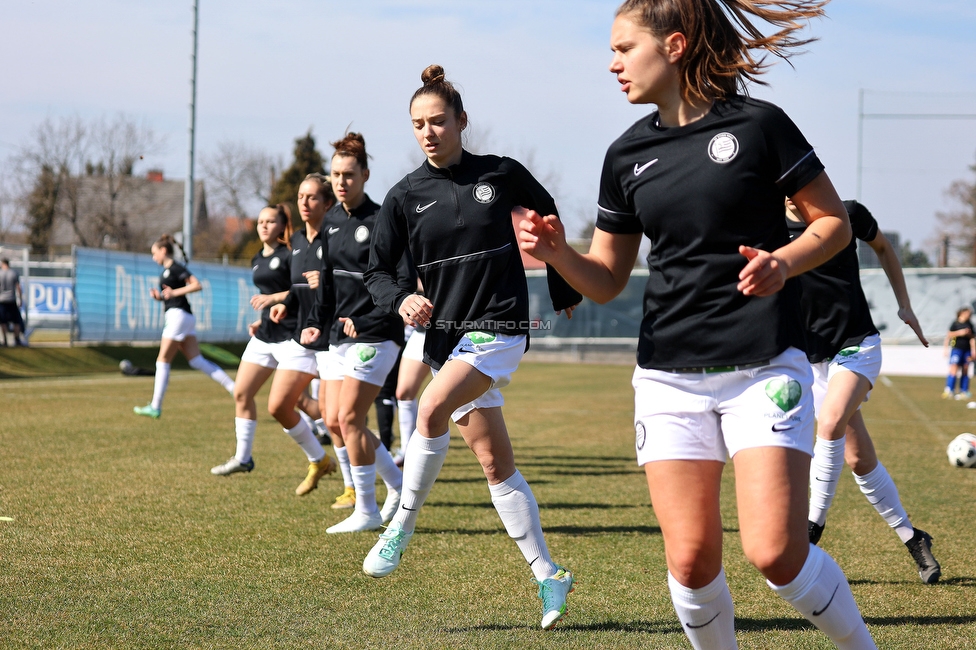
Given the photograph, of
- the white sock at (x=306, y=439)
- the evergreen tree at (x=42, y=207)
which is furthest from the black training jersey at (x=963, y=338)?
the evergreen tree at (x=42, y=207)

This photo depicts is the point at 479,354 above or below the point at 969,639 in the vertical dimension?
above

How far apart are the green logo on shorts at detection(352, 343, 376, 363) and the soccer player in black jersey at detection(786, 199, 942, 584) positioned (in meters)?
2.55

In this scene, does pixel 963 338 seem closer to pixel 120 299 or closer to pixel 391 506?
pixel 391 506

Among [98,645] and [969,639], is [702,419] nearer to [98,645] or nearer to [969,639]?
[969,639]

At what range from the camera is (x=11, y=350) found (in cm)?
2145

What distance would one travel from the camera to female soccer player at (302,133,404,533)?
6098 millimetres

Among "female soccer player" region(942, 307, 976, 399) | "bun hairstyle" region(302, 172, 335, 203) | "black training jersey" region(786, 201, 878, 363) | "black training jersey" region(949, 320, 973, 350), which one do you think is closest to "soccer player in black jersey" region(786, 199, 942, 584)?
"black training jersey" region(786, 201, 878, 363)

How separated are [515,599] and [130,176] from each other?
180 ft

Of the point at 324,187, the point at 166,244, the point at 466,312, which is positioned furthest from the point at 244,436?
the point at 166,244

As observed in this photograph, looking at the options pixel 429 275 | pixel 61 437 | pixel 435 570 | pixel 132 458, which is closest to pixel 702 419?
pixel 429 275

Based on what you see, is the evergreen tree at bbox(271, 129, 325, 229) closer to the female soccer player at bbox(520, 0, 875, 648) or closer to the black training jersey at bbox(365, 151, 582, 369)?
the black training jersey at bbox(365, 151, 582, 369)

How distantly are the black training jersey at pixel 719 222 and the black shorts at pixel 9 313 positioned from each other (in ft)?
73.2

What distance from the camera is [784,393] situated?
8.92 feet

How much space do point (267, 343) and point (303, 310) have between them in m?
0.69
